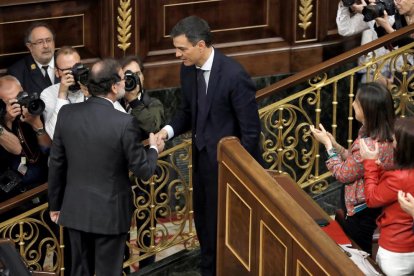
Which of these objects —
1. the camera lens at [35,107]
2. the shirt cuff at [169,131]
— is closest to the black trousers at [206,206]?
the shirt cuff at [169,131]

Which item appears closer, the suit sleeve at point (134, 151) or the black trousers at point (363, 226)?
the suit sleeve at point (134, 151)

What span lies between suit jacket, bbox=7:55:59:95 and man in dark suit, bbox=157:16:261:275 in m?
1.25

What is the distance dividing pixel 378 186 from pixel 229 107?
115 cm

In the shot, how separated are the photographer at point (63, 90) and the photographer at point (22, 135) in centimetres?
10

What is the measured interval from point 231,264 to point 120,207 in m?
0.70

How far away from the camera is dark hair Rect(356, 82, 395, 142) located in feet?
23.0

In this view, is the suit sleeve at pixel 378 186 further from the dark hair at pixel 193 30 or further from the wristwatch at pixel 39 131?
the wristwatch at pixel 39 131

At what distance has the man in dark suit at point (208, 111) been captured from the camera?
7332 millimetres

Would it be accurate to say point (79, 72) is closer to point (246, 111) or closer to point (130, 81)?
point (130, 81)

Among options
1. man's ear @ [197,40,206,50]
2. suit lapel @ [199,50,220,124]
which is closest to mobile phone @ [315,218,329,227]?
suit lapel @ [199,50,220,124]

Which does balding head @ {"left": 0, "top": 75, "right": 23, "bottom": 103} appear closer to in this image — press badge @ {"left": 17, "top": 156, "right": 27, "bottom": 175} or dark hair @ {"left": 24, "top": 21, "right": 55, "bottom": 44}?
press badge @ {"left": 17, "top": 156, "right": 27, "bottom": 175}

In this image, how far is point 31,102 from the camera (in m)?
7.71

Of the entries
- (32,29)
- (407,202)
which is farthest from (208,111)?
(32,29)

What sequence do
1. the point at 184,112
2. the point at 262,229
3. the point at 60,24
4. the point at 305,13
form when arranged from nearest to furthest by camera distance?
the point at 262,229 < the point at 184,112 < the point at 60,24 < the point at 305,13
